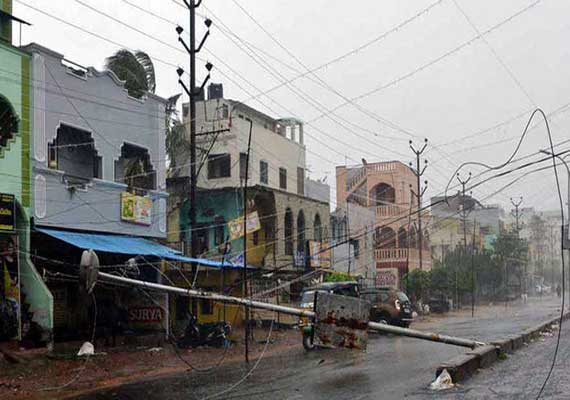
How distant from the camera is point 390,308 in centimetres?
3019

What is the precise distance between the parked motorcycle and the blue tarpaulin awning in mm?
2189

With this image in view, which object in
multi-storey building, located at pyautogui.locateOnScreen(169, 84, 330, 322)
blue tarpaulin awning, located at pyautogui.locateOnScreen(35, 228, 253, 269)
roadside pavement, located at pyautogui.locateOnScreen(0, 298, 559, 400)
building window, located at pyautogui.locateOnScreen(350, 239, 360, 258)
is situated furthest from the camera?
building window, located at pyautogui.locateOnScreen(350, 239, 360, 258)

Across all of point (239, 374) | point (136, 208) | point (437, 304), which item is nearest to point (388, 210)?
point (437, 304)

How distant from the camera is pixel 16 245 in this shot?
779 inches

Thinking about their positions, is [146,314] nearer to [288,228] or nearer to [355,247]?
[288,228]

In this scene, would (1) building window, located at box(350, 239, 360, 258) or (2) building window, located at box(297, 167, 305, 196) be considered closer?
(2) building window, located at box(297, 167, 305, 196)

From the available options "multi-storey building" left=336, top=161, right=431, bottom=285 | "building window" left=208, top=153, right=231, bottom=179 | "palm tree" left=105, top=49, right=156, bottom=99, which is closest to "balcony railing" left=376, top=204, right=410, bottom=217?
"multi-storey building" left=336, top=161, right=431, bottom=285

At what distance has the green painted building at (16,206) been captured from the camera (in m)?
19.6

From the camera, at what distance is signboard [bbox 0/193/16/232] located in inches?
761

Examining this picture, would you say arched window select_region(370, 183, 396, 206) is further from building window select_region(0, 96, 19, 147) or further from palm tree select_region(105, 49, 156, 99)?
building window select_region(0, 96, 19, 147)

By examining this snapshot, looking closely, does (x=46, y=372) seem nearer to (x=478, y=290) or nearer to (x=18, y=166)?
(x=18, y=166)

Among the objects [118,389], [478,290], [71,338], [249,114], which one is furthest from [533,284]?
[118,389]

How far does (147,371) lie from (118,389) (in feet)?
11.3

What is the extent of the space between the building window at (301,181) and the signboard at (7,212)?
27225 millimetres
